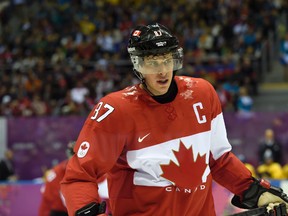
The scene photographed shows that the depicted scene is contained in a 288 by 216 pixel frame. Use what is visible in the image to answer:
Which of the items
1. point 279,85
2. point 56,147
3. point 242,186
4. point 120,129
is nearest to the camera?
point 120,129

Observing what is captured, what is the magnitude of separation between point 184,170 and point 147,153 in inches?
7.6

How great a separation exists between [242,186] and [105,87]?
35.2 feet

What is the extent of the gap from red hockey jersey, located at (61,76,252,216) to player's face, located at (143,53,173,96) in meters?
0.06

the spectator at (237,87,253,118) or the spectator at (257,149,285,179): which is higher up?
the spectator at (257,149,285,179)

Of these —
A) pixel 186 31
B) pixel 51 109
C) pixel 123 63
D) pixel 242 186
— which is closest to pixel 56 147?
pixel 51 109

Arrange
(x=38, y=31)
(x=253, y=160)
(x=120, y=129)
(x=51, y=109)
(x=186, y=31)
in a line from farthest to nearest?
(x=38, y=31)
(x=186, y=31)
(x=51, y=109)
(x=253, y=160)
(x=120, y=129)

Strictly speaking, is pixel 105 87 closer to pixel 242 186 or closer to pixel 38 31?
pixel 38 31

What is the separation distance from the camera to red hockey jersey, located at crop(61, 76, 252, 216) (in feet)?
9.71

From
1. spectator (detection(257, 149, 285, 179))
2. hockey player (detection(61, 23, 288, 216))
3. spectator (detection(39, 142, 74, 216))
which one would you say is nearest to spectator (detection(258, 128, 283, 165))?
spectator (detection(257, 149, 285, 179))

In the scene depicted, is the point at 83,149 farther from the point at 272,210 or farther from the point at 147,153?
the point at 272,210

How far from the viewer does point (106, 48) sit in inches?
637

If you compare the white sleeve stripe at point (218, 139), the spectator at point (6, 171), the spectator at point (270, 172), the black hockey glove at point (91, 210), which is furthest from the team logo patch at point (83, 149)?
Result: the spectator at point (6, 171)

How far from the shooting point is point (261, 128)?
11.4 meters

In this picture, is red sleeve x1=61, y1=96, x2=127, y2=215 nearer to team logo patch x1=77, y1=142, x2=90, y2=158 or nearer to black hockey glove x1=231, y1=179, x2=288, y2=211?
team logo patch x1=77, y1=142, x2=90, y2=158
